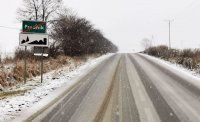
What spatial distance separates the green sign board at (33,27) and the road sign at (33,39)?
20 centimetres

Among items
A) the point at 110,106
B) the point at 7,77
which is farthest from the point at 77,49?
Result: the point at 110,106

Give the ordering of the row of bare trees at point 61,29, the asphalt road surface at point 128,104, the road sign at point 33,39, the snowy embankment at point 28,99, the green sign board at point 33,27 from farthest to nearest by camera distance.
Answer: the row of bare trees at point 61,29
the green sign board at point 33,27
the road sign at point 33,39
the snowy embankment at point 28,99
the asphalt road surface at point 128,104

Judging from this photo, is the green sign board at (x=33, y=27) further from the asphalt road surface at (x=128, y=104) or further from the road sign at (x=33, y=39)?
the asphalt road surface at (x=128, y=104)

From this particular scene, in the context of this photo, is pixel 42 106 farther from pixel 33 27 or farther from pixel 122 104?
pixel 33 27

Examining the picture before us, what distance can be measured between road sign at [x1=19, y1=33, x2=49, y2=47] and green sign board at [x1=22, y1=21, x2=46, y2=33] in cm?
20

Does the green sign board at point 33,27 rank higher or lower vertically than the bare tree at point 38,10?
lower

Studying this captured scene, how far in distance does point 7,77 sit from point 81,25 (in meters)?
18.6

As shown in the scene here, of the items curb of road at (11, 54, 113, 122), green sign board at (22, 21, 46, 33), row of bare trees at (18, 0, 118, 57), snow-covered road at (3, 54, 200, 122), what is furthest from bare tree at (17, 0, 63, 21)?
curb of road at (11, 54, 113, 122)

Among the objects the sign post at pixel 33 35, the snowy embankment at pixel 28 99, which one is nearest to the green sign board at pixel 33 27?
the sign post at pixel 33 35

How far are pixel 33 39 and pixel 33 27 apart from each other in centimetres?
59

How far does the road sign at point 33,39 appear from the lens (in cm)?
1323

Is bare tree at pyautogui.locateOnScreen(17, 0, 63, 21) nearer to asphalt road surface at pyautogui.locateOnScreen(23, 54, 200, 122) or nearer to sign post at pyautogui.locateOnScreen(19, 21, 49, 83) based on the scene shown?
sign post at pyautogui.locateOnScreen(19, 21, 49, 83)

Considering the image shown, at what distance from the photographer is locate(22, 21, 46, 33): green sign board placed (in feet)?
43.9

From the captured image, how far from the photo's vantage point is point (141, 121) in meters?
6.93
